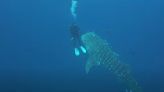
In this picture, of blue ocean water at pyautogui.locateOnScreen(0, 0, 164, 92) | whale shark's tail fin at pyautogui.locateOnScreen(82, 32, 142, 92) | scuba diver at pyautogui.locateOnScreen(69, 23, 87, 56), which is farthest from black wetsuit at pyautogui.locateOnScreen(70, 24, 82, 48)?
blue ocean water at pyautogui.locateOnScreen(0, 0, 164, 92)

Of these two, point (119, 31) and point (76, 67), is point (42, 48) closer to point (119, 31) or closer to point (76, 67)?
point (76, 67)

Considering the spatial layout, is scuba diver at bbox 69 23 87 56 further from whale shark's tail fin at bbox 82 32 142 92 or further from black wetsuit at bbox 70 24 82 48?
whale shark's tail fin at bbox 82 32 142 92

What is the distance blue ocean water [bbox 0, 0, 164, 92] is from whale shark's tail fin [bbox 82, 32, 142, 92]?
7.37ft

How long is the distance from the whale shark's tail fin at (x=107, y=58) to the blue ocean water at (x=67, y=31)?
2.25m

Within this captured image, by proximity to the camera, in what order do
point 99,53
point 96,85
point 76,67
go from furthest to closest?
point 76,67 < point 96,85 < point 99,53

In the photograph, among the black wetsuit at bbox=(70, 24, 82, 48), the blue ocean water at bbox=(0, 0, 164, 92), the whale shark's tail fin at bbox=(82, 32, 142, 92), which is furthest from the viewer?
the blue ocean water at bbox=(0, 0, 164, 92)

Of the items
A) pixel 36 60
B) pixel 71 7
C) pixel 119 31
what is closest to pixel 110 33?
pixel 119 31

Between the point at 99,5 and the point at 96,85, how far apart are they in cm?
Result: 228

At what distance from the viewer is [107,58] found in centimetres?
731

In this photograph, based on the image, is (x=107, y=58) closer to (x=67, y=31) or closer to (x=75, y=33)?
(x=75, y=33)

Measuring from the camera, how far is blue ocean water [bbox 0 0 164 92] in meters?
10.2

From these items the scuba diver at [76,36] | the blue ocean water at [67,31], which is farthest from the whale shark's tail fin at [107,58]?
the blue ocean water at [67,31]

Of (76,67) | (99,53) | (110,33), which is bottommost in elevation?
(99,53)

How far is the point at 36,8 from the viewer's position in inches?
416
